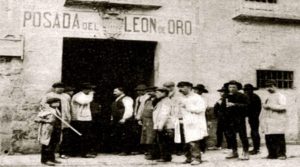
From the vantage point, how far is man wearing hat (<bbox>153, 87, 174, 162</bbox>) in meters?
9.37

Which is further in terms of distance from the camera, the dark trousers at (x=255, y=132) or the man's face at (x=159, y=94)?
the dark trousers at (x=255, y=132)

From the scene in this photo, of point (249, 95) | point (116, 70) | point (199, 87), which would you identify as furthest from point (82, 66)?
point (249, 95)

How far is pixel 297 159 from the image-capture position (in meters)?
9.87

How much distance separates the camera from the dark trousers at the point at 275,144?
9.87m

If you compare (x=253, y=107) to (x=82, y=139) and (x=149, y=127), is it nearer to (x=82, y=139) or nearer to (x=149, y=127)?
(x=149, y=127)

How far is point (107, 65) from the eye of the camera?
45.0ft

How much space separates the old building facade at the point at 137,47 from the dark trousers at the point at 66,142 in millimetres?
1208

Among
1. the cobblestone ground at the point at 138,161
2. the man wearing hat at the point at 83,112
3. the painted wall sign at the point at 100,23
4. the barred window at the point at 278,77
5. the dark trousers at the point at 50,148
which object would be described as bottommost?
the cobblestone ground at the point at 138,161

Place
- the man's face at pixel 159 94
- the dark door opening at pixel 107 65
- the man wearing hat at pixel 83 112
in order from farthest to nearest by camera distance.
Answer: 1. the dark door opening at pixel 107 65
2. the man wearing hat at pixel 83 112
3. the man's face at pixel 159 94

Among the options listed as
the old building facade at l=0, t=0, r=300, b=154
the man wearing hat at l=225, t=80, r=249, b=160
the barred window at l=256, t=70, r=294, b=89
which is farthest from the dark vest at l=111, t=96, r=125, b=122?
the barred window at l=256, t=70, r=294, b=89

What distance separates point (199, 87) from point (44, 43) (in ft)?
13.5

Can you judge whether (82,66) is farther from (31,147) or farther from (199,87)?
(199,87)

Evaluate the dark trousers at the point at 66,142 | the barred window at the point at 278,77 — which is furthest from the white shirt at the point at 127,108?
the barred window at the point at 278,77

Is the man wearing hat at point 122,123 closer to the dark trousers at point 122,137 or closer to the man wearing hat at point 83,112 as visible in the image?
the dark trousers at point 122,137
